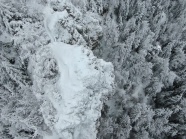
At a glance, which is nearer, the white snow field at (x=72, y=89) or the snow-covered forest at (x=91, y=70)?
the white snow field at (x=72, y=89)

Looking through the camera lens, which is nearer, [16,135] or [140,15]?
[16,135]

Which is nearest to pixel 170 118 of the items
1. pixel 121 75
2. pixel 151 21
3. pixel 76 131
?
pixel 121 75

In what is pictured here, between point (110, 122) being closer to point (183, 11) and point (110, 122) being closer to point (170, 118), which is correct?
point (170, 118)

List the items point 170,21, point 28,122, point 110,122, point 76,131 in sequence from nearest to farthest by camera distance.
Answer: point 76,131 → point 28,122 → point 110,122 → point 170,21

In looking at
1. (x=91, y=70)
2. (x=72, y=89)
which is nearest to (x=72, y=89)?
(x=72, y=89)

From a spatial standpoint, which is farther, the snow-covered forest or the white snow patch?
the snow-covered forest

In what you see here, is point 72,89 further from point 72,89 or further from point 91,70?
point 91,70
